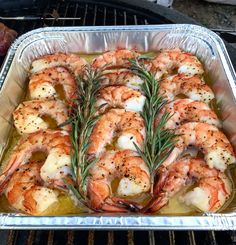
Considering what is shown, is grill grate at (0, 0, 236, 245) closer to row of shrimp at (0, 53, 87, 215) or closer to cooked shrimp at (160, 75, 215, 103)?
row of shrimp at (0, 53, 87, 215)

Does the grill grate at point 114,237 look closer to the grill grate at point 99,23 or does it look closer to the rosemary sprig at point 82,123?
the grill grate at point 99,23

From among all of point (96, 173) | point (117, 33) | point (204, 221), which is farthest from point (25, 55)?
point (204, 221)

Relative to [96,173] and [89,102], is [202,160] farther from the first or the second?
[89,102]

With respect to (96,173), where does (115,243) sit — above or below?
below

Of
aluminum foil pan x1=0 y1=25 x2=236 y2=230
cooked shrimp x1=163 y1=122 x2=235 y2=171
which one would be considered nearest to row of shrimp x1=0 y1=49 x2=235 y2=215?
cooked shrimp x1=163 y1=122 x2=235 y2=171

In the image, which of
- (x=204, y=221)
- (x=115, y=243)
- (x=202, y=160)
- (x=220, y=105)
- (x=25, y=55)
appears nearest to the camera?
(x=204, y=221)

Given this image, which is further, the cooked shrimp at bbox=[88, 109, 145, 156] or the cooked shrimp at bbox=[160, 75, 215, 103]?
the cooked shrimp at bbox=[160, 75, 215, 103]

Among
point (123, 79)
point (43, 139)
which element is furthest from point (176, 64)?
point (43, 139)
